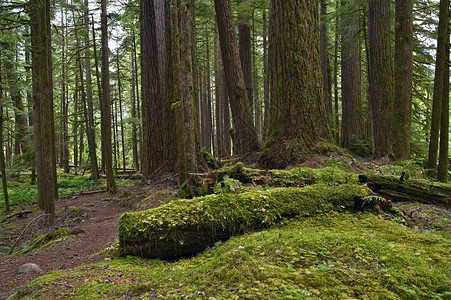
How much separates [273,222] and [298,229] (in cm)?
31

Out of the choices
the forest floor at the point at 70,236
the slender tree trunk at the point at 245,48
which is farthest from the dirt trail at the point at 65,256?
the slender tree trunk at the point at 245,48

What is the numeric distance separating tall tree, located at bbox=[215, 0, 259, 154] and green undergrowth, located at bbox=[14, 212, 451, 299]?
742 centimetres

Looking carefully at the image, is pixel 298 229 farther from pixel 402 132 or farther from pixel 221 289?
pixel 402 132

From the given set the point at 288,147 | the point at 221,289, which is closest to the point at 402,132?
the point at 288,147

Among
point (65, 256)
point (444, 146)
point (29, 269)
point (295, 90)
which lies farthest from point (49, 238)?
point (444, 146)

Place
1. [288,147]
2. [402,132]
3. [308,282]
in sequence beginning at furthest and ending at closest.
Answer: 1. [402,132]
2. [288,147]
3. [308,282]

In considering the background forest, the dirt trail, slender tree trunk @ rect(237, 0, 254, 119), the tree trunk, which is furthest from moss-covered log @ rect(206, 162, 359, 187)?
the tree trunk

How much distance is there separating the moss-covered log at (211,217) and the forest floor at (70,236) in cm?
72

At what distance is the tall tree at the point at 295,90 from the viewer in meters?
6.28

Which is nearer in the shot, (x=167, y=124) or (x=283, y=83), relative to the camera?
(x=283, y=83)

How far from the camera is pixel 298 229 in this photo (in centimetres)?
325

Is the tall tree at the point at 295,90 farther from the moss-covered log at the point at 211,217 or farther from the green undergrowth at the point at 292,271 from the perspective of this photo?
the green undergrowth at the point at 292,271

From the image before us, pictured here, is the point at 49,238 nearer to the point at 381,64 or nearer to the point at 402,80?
the point at 402,80

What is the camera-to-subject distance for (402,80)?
7.09 m
